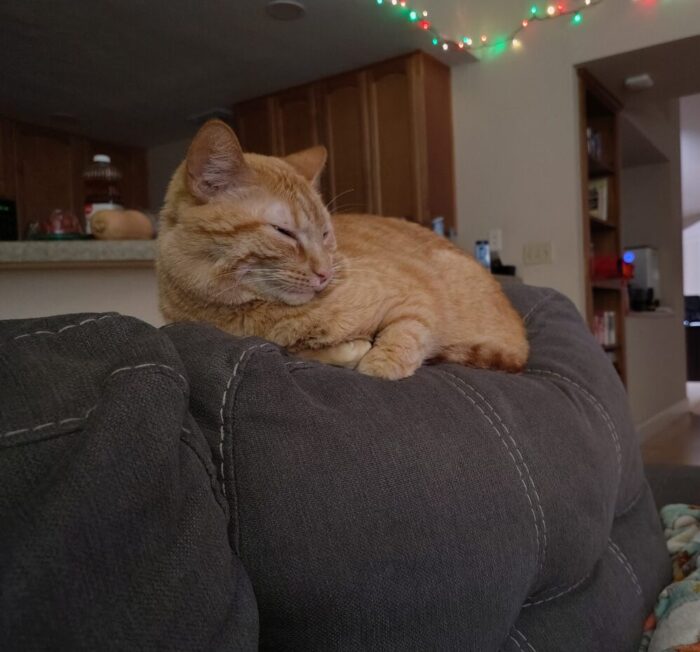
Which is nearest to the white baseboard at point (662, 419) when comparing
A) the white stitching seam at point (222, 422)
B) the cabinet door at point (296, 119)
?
the cabinet door at point (296, 119)

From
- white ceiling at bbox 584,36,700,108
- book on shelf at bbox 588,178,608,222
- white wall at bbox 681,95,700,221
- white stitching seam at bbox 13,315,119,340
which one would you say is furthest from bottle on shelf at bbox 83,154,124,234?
white wall at bbox 681,95,700,221

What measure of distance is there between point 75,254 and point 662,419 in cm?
452

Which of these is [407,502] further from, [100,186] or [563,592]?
[100,186]

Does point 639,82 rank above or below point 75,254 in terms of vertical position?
above

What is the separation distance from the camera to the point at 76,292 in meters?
1.43

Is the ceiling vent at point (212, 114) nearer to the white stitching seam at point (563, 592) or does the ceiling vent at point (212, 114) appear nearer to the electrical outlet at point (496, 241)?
the electrical outlet at point (496, 241)

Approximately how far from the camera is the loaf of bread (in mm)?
1505

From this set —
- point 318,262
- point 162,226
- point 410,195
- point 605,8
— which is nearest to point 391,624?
point 318,262

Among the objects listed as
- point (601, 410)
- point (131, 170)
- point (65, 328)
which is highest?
point (131, 170)

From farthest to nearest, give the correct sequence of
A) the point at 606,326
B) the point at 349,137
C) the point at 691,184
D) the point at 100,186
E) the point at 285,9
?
the point at 691,184, the point at 606,326, the point at 349,137, the point at 285,9, the point at 100,186

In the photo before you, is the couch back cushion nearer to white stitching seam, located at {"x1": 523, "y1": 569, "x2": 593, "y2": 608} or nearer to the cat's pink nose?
white stitching seam, located at {"x1": 523, "y1": 569, "x2": 593, "y2": 608}

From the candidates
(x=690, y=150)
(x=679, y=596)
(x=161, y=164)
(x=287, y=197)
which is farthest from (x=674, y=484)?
(x=690, y=150)

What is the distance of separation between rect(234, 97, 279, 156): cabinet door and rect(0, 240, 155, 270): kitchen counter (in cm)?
256

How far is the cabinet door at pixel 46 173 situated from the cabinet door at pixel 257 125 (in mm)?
1463
